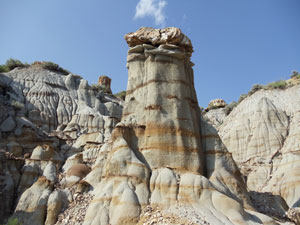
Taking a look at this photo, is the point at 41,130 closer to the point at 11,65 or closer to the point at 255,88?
the point at 11,65

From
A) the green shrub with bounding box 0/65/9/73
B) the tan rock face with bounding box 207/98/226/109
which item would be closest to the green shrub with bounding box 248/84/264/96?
the tan rock face with bounding box 207/98/226/109

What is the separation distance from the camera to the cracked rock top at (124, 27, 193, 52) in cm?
2111

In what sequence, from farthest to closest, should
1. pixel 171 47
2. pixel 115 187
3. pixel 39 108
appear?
pixel 39 108 → pixel 171 47 → pixel 115 187

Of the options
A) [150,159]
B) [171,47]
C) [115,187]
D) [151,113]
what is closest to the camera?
[115,187]

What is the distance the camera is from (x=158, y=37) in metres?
21.3

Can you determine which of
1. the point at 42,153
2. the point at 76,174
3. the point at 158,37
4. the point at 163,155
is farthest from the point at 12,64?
the point at 163,155

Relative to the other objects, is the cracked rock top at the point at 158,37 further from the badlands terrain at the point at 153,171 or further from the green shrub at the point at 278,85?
the green shrub at the point at 278,85

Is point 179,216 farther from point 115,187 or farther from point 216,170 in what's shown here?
point 216,170

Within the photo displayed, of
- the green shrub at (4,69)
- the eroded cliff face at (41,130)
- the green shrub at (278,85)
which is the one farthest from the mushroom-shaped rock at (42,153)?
the green shrub at (4,69)

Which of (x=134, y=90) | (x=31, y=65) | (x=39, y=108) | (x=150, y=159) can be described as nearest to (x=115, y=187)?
(x=150, y=159)

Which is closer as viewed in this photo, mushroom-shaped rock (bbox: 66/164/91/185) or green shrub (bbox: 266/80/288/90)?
mushroom-shaped rock (bbox: 66/164/91/185)

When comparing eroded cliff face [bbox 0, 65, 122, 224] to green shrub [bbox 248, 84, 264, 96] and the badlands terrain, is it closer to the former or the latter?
the badlands terrain

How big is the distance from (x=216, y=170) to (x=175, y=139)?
2.90 meters

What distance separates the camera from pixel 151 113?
63.1 feet
